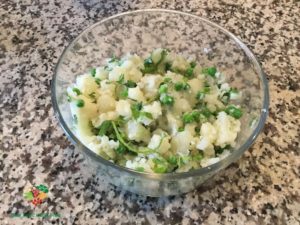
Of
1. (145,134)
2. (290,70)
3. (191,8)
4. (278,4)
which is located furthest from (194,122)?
(278,4)

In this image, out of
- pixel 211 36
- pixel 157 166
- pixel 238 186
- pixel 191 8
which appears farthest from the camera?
pixel 191 8

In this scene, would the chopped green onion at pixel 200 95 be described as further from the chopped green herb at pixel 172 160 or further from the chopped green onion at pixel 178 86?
the chopped green herb at pixel 172 160

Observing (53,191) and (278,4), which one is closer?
(53,191)

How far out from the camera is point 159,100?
738mm

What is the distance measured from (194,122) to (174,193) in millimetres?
129

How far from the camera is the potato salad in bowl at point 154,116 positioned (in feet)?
2.23

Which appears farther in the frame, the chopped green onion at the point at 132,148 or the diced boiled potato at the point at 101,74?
the diced boiled potato at the point at 101,74

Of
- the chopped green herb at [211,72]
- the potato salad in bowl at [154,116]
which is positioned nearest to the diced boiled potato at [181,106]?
the potato salad in bowl at [154,116]

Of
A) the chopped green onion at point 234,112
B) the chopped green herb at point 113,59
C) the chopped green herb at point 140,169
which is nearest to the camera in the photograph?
the chopped green herb at point 140,169

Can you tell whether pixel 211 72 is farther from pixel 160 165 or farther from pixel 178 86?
pixel 160 165

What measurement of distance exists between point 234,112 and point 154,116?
150 mm

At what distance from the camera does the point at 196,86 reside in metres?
0.78

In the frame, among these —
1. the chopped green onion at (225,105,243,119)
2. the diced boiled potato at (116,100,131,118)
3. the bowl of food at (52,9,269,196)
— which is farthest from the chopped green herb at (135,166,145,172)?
the chopped green onion at (225,105,243,119)

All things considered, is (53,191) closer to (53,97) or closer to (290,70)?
(53,97)
